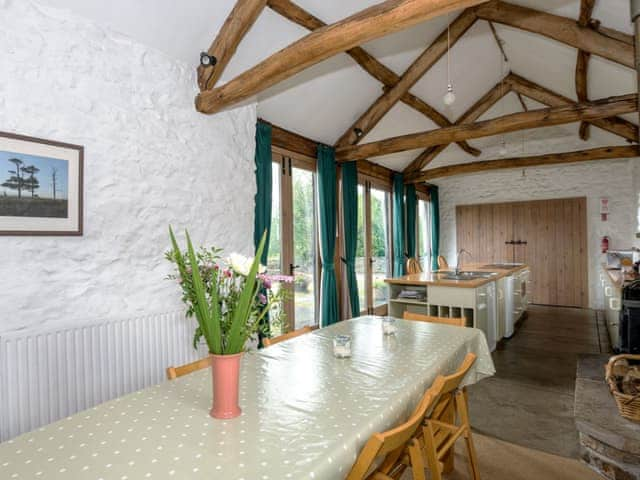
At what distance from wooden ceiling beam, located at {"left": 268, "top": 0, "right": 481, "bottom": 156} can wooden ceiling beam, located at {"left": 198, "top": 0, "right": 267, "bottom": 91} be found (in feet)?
1.10

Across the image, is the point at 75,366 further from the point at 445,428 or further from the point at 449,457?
the point at 449,457

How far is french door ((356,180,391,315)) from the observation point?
6.19 meters

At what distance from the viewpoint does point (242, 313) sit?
126 cm

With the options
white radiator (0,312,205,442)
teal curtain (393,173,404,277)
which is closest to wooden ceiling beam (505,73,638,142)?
teal curtain (393,173,404,277)

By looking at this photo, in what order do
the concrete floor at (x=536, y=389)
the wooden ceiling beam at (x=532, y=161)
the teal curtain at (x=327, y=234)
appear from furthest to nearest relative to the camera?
1. the wooden ceiling beam at (x=532, y=161)
2. the teal curtain at (x=327, y=234)
3. the concrete floor at (x=536, y=389)

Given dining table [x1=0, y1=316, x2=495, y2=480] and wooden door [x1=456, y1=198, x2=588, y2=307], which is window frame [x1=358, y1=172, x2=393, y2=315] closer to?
wooden door [x1=456, y1=198, x2=588, y2=307]

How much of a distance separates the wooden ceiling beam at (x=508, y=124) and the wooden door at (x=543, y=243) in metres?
4.06

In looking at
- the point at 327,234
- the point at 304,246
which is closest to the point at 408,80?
the point at 327,234

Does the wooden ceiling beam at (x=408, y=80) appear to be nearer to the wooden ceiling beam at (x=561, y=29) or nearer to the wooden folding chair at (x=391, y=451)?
the wooden ceiling beam at (x=561, y=29)

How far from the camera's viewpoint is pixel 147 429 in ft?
3.95

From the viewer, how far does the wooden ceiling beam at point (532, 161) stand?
5801mm

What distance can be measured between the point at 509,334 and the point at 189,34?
16.5ft

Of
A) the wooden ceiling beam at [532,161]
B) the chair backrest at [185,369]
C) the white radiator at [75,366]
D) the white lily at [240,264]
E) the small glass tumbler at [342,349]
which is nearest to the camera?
the white lily at [240,264]

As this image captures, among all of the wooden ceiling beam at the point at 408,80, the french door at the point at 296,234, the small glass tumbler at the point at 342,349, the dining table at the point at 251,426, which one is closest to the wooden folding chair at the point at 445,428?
the dining table at the point at 251,426
